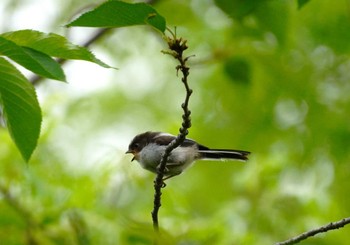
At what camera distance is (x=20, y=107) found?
2.85m

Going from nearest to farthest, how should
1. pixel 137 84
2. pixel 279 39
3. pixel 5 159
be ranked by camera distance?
pixel 279 39
pixel 5 159
pixel 137 84

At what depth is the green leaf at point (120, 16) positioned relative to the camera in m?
2.70

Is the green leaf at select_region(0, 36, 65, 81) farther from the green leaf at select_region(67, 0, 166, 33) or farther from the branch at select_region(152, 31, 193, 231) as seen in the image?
the branch at select_region(152, 31, 193, 231)

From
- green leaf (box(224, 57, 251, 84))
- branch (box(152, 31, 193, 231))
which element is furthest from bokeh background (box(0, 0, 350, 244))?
branch (box(152, 31, 193, 231))

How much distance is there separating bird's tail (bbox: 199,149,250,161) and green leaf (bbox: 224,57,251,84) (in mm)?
809

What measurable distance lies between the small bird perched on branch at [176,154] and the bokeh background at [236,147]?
0.38 meters

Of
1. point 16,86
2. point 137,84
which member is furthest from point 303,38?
point 137,84

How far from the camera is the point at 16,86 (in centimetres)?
282

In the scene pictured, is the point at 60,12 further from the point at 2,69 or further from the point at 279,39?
the point at 2,69

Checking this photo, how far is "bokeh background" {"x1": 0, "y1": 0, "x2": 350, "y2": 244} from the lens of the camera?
5.38 meters

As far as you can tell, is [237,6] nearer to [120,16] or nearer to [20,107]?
[120,16]

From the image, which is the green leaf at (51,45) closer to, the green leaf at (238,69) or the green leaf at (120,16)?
the green leaf at (120,16)

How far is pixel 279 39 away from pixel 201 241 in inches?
61.4

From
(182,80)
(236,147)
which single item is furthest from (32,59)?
(236,147)
